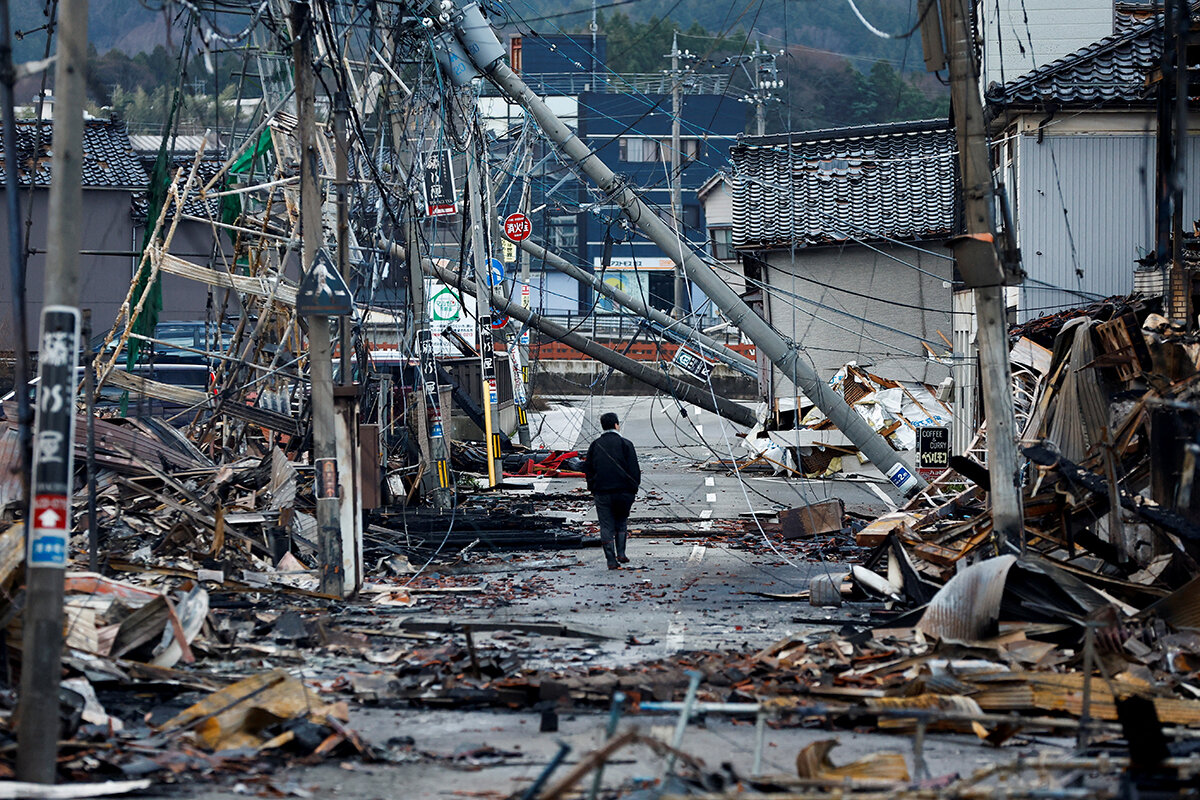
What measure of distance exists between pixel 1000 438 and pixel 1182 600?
2153mm

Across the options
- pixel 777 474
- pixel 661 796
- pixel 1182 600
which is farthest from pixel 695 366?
pixel 661 796

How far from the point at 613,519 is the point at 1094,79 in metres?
12.8

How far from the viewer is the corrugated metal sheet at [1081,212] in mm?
22484

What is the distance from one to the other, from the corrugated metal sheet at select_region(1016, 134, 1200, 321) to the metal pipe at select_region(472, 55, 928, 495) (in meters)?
7.11

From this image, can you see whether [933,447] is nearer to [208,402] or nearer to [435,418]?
[435,418]

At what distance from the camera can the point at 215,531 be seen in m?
13.9

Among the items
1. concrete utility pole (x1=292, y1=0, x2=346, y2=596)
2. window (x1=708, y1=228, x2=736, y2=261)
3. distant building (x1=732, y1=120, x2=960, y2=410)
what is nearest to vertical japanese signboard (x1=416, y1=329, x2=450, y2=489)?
concrete utility pole (x1=292, y1=0, x2=346, y2=596)

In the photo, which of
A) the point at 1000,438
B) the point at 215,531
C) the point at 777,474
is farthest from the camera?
the point at 777,474

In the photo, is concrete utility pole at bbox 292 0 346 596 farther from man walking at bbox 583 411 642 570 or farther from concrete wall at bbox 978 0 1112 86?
concrete wall at bbox 978 0 1112 86

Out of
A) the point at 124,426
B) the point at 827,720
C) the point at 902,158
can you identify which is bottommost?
the point at 827,720

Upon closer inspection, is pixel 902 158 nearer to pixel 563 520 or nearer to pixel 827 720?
pixel 563 520

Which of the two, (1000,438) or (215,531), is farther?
(215,531)

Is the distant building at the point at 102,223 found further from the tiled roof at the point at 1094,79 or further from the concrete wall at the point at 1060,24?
the tiled roof at the point at 1094,79

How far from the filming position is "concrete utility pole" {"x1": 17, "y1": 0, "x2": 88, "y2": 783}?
246 inches
